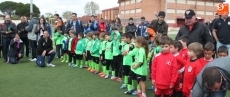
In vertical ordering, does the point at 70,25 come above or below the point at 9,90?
above

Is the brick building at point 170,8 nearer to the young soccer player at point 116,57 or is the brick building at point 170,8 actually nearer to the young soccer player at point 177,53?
the young soccer player at point 116,57

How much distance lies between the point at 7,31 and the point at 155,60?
807cm

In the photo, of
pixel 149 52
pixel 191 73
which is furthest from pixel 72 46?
pixel 191 73

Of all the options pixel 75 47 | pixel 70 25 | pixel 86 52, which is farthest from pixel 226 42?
pixel 70 25

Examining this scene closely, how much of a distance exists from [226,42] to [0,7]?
107028mm

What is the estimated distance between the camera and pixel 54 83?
22.2 ft

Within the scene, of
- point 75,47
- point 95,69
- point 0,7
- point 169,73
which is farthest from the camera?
point 0,7

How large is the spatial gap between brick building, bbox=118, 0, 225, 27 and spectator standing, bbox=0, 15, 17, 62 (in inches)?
1994

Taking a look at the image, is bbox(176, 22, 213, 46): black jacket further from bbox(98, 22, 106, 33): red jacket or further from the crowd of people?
bbox(98, 22, 106, 33): red jacket

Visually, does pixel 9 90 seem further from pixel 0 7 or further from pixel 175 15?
pixel 0 7

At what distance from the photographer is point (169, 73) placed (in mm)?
4281

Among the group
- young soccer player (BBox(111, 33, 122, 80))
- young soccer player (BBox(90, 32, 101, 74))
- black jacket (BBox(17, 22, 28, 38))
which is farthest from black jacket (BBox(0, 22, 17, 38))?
young soccer player (BBox(111, 33, 122, 80))

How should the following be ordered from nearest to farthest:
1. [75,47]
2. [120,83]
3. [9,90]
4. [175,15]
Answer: [9,90], [120,83], [75,47], [175,15]

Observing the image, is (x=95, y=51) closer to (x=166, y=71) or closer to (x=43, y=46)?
(x=43, y=46)
